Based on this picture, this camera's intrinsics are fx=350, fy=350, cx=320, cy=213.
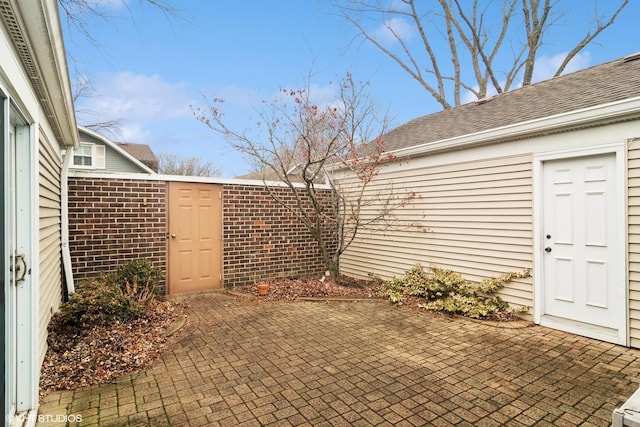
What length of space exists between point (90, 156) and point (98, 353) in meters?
13.2

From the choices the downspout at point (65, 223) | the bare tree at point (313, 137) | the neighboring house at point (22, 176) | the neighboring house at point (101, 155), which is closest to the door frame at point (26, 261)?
the neighboring house at point (22, 176)

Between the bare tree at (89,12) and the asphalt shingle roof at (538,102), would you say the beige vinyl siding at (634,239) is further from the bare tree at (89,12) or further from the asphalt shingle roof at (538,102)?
the bare tree at (89,12)

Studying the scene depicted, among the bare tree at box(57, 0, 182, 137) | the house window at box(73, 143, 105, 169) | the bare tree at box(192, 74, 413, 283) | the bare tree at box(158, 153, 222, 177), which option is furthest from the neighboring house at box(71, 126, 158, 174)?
the bare tree at box(57, 0, 182, 137)

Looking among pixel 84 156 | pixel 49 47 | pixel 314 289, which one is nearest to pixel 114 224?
pixel 314 289

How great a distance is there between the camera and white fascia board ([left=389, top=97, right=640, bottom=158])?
3.67 m

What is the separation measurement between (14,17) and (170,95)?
40.5 feet

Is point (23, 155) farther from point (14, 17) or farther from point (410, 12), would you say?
point (410, 12)

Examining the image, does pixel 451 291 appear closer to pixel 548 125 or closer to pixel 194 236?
pixel 548 125

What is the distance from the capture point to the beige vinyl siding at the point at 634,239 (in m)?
3.67

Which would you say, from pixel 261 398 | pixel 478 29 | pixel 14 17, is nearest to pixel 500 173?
pixel 261 398

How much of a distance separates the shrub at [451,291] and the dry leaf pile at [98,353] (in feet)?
11.7

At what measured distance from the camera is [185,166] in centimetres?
2197

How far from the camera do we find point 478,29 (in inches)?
546

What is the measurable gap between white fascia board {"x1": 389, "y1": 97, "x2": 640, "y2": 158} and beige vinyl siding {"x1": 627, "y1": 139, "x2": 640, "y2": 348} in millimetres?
356
